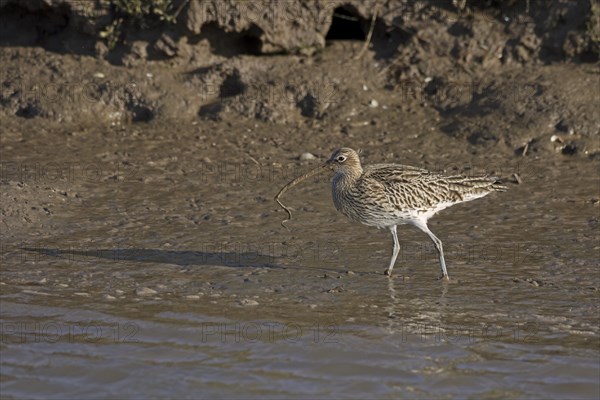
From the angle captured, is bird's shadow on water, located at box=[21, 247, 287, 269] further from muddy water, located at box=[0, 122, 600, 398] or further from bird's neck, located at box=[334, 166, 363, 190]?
bird's neck, located at box=[334, 166, 363, 190]

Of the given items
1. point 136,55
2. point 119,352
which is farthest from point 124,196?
point 119,352

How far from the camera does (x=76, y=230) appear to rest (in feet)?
34.0

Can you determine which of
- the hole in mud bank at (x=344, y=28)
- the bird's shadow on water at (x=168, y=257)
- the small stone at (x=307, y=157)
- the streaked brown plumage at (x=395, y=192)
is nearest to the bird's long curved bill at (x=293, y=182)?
the streaked brown plumage at (x=395, y=192)

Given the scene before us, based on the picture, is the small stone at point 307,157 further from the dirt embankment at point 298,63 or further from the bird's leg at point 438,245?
the bird's leg at point 438,245

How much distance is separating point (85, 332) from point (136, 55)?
5.50 meters

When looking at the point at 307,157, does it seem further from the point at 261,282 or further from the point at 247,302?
the point at 247,302

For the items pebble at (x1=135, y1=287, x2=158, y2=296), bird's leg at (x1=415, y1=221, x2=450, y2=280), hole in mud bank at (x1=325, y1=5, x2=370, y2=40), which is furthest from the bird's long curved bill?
hole in mud bank at (x1=325, y1=5, x2=370, y2=40)

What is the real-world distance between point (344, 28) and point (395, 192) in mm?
4642

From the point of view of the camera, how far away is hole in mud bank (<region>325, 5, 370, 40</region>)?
1365 cm

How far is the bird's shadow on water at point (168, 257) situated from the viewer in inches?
383

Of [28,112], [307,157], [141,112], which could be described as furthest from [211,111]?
[28,112]

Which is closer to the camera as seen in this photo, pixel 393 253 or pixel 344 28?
pixel 393 253

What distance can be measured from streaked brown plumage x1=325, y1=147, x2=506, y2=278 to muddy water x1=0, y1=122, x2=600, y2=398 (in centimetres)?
41

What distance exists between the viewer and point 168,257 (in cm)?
986
